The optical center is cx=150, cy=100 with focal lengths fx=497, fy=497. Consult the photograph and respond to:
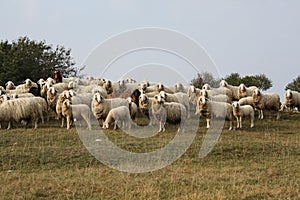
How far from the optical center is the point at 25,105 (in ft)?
69.4

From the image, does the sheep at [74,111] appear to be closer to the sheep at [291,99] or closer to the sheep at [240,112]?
the sheep at [240,112]

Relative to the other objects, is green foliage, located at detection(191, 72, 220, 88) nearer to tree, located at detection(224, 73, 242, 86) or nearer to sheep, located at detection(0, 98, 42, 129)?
sheep, located at detection(0, 98, 42, 129)

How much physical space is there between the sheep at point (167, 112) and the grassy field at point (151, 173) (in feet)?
4.20

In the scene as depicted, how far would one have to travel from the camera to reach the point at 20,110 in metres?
20.9

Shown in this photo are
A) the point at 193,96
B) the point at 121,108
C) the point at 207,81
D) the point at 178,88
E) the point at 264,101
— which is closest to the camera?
the point at 121,108

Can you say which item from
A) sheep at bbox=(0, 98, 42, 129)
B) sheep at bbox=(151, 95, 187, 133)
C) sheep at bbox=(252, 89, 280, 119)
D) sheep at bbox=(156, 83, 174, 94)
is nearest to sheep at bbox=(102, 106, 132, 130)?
sheep at bbox=(151, 95, 187, 133)

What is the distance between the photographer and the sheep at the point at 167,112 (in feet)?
69.0

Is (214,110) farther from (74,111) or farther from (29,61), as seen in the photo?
(29,61)

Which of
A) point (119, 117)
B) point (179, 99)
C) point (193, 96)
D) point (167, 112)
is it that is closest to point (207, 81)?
point (193, 96)

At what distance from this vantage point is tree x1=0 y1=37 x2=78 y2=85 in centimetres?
4068

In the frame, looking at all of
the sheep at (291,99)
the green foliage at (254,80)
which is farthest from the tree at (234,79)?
the sheep at (291,99)

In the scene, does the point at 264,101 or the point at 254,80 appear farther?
the point at 254,80

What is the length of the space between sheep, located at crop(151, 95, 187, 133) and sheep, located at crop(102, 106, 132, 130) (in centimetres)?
128

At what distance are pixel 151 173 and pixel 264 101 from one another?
14.1m
